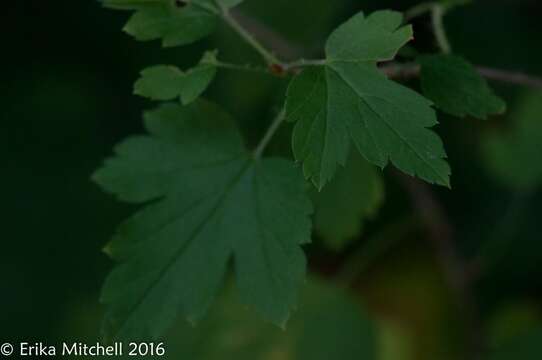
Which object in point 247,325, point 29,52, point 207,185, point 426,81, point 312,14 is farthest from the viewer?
point 29,52

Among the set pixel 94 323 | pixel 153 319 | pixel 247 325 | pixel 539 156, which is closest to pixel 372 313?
pixel 247 325

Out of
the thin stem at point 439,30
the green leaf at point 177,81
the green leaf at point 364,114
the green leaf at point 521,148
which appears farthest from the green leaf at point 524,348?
the green leaf at point 177,81

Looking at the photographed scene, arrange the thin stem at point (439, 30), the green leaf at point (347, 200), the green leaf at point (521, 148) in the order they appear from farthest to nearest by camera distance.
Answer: the green leaf at point (521, 148) < the green leaf at point (347, 200) < the thin stem at point (439, 30)

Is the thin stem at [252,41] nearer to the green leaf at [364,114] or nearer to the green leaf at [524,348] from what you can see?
the green leaf at [364,114]

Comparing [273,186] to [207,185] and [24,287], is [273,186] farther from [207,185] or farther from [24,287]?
[24,287]

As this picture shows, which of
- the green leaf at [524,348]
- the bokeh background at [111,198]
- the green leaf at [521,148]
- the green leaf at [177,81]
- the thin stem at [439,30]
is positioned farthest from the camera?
the bokeh background at [111,198]
